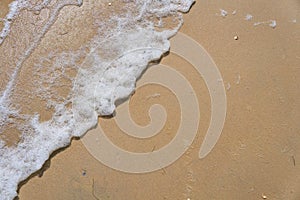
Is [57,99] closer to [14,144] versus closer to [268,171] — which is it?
[14,144]

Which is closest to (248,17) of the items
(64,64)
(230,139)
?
(230,139)

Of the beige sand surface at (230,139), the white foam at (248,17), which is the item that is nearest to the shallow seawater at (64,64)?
the beige sand surface at (230,139)

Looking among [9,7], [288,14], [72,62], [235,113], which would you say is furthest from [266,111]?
[9,7]

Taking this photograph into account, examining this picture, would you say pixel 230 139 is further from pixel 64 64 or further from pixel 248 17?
pixel 64 64

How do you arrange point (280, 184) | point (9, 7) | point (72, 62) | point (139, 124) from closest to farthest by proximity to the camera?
point (280, 184), point (139, 124), point (72, 62), point (9, 7)

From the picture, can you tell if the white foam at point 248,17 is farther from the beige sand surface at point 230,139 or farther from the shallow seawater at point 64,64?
the shallow seawater at point 64,64

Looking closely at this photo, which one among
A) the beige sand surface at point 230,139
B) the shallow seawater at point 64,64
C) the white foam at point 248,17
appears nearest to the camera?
the beige sand surface at point 230,139

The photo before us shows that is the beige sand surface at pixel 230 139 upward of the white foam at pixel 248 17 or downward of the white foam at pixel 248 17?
downward
